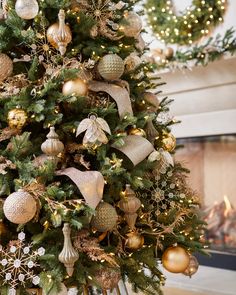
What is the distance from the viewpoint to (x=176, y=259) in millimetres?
1490

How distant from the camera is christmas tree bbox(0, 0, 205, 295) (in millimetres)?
→ 1185

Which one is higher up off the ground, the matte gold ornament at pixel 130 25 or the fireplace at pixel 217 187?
the matte gold ornament at pixel 130 25

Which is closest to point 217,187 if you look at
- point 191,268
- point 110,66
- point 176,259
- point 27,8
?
point 191,268

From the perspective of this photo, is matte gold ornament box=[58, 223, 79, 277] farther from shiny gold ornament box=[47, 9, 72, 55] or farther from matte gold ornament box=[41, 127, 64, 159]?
shiny gold ornament box=[47, 9, 72, 55]

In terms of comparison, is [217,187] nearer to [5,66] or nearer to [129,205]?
[129,205]

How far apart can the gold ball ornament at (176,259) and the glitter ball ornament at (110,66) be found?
619 millimetres

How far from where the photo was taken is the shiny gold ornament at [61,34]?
126 cm

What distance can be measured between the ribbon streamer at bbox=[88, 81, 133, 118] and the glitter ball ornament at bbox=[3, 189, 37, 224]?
1.31 ft

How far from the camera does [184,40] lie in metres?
2.64

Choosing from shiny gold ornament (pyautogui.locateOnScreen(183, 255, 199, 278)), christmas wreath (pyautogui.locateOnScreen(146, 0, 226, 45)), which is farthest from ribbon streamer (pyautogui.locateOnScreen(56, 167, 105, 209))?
christmas wreath (pyautogui.locateOnScreen(146, 0, 226, 45))

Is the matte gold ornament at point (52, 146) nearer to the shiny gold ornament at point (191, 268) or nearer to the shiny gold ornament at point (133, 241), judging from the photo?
the shiny gold ornament at point (133, 241)

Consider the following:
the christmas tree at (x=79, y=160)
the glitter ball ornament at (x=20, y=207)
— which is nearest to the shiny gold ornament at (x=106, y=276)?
the christmas tree at (x=79, y=160)

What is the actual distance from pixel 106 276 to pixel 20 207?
32cm

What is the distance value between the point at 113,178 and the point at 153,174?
295mm
